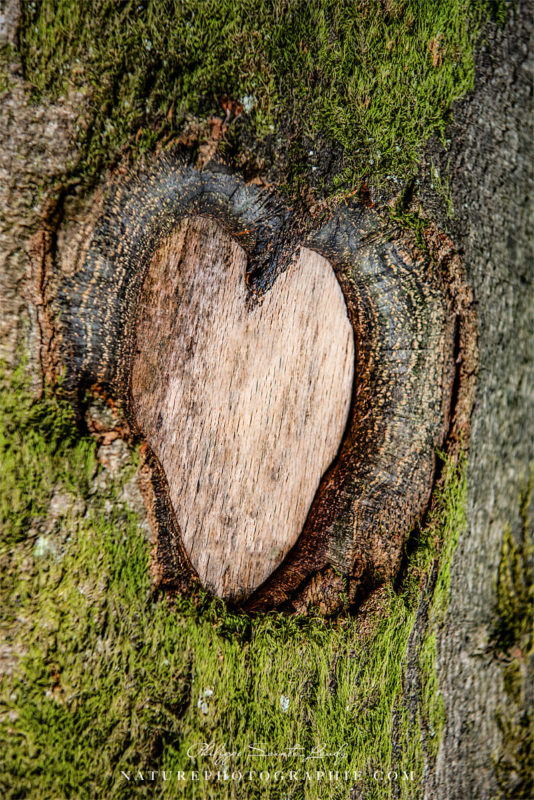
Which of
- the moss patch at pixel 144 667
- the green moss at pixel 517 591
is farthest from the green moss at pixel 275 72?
the green moss at pixel 517 591

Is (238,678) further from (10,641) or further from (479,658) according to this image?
(479,658)

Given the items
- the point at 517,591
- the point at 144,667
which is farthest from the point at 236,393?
the point at 517,591

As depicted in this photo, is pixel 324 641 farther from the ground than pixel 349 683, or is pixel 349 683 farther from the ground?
pixel 324 641

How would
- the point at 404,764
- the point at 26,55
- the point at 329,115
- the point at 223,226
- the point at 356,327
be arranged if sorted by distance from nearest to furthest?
the point at 26,55, the point at 329,115, the point at 223,226, the point at 404,764, the point at 356,327

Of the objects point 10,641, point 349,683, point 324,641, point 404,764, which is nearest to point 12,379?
point 10,641

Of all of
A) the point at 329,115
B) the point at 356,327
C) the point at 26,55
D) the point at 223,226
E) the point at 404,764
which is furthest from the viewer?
the point at 356,327

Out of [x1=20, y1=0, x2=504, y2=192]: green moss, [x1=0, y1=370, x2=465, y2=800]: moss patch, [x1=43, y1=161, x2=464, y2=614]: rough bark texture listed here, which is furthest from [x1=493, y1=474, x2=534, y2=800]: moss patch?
[x1=20, y1=0, x2=504, y2=192]: green moss

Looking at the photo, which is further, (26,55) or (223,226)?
(223,226)

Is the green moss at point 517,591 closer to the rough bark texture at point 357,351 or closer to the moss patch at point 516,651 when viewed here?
the moss patch at point 516,651

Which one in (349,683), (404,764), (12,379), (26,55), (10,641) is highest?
(26,55)
